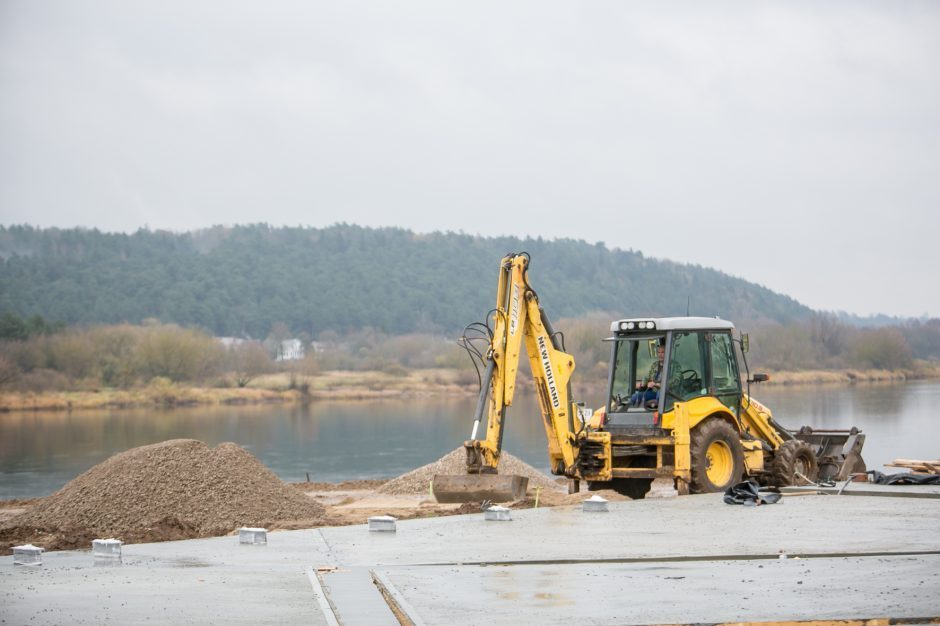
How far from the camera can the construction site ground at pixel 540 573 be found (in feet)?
26.6

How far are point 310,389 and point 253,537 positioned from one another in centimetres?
7862

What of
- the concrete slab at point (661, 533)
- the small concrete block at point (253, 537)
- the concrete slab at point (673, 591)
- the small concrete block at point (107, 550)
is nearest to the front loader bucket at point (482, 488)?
the concrete slab at point (661, 533)

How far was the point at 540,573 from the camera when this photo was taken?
9828 millimetres

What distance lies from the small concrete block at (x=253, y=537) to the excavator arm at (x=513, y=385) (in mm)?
4727

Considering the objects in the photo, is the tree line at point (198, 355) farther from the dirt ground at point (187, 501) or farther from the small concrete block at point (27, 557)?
the small concrete block at point (27, 557)

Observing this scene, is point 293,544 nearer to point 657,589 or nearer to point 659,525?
point 659,525

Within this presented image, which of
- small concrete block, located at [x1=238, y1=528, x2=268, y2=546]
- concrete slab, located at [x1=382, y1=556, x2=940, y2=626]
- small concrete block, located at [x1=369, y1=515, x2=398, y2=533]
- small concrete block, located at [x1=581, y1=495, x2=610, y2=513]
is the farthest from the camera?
small concrete block, located at [x1=581, y1=495, x2=610, y2=513]

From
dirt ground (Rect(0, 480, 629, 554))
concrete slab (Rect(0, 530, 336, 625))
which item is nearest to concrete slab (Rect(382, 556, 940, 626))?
concrete slab (Rect(0, 530, 336, 625))

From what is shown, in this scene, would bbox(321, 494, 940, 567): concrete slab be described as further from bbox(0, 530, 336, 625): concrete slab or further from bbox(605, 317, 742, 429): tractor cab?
bbox(605, 317, 742, 429): tractor cab

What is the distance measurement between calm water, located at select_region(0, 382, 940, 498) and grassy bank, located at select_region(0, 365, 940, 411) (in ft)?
22.2

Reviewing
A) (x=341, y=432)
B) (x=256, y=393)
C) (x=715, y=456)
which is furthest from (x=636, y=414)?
(x=256, y=393)

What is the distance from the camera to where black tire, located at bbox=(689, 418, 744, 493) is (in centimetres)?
1625

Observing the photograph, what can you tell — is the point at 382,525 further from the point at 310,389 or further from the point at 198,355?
the point at 198,355

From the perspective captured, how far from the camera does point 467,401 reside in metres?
84.6
